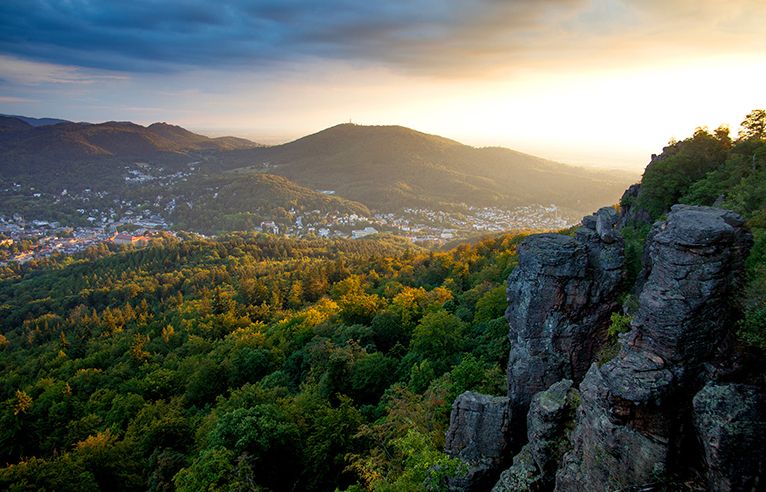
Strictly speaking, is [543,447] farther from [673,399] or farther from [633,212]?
[633,212]

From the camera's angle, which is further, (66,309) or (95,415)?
(66,309)

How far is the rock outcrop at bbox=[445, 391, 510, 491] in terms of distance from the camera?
494 inches

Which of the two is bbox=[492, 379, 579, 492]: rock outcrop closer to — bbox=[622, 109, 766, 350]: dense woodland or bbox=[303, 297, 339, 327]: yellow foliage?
bbox=[622, 109, 766, 350]: dense woodland

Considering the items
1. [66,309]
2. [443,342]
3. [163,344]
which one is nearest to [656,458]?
[443,342]

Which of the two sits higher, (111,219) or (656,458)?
(656,458)

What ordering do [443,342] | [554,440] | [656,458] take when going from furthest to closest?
[443,342] → [554,440] → [656,458]

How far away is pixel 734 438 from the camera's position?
24.8 ft

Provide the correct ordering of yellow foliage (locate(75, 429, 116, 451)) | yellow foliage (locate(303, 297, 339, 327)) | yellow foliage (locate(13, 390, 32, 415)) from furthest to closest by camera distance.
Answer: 1. yellow foliage (locate(303, 297, 339, 327))
2. yellow foliage (locate(13, 390, 32, 415))
3. yellow foliage (locate(75, 429, 116, 451))

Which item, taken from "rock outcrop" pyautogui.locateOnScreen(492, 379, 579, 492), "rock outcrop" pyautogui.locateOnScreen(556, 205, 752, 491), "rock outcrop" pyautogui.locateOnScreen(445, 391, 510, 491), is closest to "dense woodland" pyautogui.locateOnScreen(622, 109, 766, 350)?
"rock outcrop" pyautogui.locateOnScreen(556, 205, 752, 491)

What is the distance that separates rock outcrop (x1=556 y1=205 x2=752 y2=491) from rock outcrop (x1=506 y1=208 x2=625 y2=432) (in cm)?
367

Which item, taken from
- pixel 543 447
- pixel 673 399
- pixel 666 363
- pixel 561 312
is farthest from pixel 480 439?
pixel 666 363

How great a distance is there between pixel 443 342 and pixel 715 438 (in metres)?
16.8

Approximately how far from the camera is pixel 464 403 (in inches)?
526

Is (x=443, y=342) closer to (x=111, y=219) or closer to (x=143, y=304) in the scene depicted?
(x=143, y=304)
